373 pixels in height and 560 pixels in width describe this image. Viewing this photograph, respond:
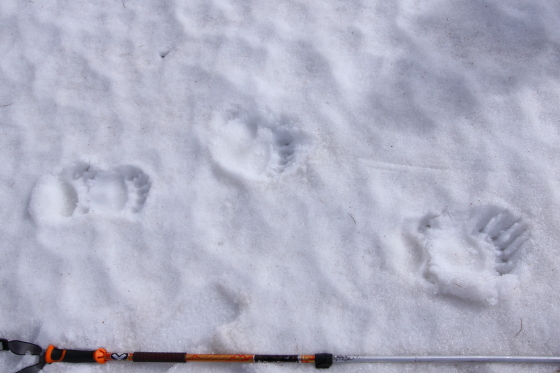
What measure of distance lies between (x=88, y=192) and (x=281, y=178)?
105 cm

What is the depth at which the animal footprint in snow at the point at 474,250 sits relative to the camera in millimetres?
1839

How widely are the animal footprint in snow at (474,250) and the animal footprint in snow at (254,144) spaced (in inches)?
32.4

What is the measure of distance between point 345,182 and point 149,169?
3.51ft

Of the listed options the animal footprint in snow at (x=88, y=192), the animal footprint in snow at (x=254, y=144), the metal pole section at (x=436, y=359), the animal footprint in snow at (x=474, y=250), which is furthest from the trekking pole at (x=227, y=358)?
the animal footprint in snow at (x=254, y=144)

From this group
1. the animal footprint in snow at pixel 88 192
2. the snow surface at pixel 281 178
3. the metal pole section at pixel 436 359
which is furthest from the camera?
the animal footprint in snow at pixel 88 192

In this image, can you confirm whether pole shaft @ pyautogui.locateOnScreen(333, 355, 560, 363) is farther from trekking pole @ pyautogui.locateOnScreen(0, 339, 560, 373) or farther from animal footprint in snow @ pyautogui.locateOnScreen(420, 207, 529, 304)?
animal footprint in snow @ pyautogui.locateOnScreen(420, 207, 529, 304)

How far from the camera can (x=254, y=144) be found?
7.27 feet

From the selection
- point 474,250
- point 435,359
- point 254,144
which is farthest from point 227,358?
point 474,250

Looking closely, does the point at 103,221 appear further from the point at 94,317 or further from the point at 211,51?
the point at 211,51

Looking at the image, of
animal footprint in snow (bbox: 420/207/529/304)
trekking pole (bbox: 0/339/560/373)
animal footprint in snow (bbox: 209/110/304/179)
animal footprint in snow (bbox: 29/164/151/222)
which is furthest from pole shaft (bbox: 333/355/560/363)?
animal footprint in snow (bbox: 29/164/151/222)

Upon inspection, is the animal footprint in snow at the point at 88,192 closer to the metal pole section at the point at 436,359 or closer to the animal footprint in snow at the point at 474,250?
the metal pole section at the point at 436,359

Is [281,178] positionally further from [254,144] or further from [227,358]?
[227,358]

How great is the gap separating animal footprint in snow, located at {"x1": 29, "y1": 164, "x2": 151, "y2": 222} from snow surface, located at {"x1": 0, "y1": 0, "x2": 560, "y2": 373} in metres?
0.01

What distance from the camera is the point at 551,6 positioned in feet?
7.89
